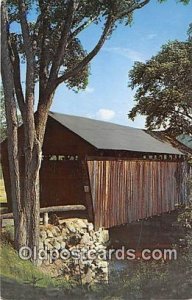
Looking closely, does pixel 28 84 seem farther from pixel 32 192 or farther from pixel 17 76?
pixel 32 192

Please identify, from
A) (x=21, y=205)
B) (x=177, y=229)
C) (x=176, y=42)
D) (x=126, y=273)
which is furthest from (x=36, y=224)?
(x=176, y=42)

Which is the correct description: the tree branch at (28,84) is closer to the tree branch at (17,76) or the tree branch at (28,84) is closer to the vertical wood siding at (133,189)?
the tree branch at (17,76)

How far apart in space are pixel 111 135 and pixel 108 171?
293 millimetres

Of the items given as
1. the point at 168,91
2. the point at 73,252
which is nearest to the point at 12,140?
the point at 73,252

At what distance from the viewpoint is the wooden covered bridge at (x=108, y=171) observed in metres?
2.86

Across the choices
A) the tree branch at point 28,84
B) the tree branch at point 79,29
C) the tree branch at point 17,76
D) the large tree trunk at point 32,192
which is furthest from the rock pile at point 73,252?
the tree branch at point 79,29

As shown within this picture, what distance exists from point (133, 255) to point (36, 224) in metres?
0.68

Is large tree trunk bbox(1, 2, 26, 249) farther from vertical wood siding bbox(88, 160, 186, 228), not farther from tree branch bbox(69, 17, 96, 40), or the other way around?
vertical wood siding bbox(88, 160, 186, 228)

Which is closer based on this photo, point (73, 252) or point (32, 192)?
point (73, 252)

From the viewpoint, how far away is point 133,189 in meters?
3.17

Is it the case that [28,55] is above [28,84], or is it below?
above

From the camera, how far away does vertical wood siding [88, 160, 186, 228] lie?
3.11 metres

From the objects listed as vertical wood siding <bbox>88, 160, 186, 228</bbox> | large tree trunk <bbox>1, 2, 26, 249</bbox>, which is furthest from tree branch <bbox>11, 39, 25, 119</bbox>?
vertical wood siding <bbox>88, 160, 186, 228</bbox>

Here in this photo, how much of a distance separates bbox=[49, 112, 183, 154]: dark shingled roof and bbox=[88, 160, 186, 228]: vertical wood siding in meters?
0.14
